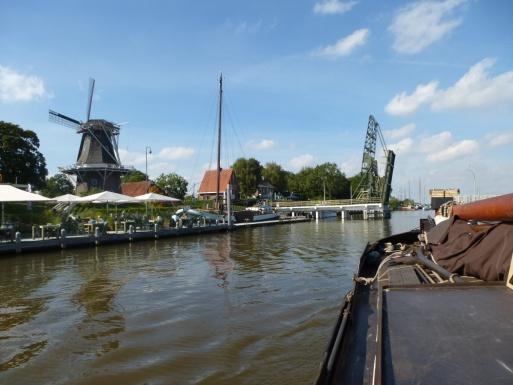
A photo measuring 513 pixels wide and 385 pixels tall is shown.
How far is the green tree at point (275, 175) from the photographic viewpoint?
89500mm

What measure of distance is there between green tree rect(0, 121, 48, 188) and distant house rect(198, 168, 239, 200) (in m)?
28.6

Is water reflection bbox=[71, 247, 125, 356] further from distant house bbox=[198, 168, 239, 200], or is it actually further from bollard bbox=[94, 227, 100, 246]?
distant house bbox=[198, 168, 239, 200]

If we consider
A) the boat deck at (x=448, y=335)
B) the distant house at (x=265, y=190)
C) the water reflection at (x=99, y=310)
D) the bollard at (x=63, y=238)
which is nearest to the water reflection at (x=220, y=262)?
the water reflection at (x=99, y=310)

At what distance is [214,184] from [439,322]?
69.1m

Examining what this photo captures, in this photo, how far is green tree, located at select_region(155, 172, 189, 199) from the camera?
74562 millimetres

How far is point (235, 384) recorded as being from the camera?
4914 mm

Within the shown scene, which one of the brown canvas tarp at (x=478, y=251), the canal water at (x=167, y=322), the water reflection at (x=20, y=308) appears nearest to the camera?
the brown canvas tarp at (x=478, y=251)

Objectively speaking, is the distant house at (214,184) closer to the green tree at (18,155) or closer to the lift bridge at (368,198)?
the lift bridge at (368,198)

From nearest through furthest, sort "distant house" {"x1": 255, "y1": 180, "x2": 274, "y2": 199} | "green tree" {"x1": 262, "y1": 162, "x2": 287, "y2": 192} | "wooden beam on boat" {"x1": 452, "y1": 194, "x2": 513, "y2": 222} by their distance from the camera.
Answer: "wooden beam on boat" {"x1": 452, "y1": 194, "x2": 513, "y2": 222}
"distant house" {"x1": 255, "y1": 180, "x2": 274, "y2": 199}
"green tree" {"x1": 262, "y1": 162, "x2": 287, "y2": 192}

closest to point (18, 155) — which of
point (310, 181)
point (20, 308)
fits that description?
point (20, 308)

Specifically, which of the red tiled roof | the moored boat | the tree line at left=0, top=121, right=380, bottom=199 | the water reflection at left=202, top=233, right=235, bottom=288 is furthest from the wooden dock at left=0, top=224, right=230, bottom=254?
the red tiled roof

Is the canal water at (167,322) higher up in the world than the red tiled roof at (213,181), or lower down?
lower down

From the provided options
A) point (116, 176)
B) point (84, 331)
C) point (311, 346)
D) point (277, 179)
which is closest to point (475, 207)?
point (311, 346)

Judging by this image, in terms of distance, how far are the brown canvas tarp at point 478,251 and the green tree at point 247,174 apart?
2906 inches
